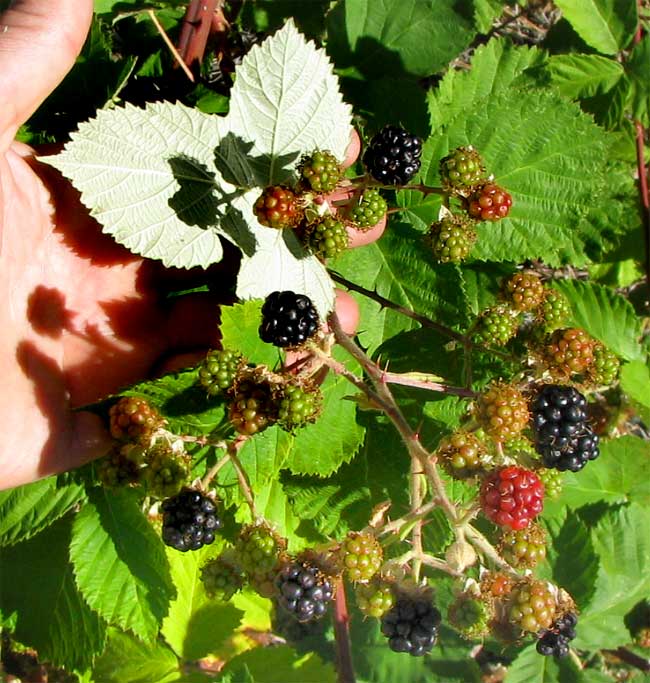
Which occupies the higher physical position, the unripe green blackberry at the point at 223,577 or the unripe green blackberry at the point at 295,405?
the unripe green blackberry at the point at 295,405

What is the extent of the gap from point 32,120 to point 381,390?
1.33 m

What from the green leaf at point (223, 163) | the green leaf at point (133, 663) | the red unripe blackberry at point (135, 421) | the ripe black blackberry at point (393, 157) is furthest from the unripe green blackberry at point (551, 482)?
the green leaf at point (133, 663)

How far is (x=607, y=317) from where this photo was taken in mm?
2352

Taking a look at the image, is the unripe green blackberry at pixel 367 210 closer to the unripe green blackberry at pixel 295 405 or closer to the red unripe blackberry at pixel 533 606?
the unripe green blackberry at pixel 295 405

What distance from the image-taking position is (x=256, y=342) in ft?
5.84

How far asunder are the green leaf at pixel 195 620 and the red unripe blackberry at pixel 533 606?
4.69ft

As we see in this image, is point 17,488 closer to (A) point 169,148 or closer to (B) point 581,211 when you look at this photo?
(A) point 169,148

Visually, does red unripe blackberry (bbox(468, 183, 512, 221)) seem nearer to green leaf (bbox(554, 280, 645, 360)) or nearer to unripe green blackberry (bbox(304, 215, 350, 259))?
unripe green blackberry (bbox(304, 215, 350, 259))

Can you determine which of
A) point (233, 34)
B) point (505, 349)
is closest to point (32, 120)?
point (233, 34)

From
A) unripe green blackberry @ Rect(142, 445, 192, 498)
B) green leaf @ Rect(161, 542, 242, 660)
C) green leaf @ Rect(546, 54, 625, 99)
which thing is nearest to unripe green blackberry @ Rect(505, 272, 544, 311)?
unripe green blackberry @ Rect(142, 445, 192, 498)

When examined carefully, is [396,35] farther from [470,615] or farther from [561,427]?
[470,615]

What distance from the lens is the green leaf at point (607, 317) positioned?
7.70 feet

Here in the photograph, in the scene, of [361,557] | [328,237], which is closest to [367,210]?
[328,237]

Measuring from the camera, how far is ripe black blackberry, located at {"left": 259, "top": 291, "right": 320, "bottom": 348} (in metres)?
1.46
